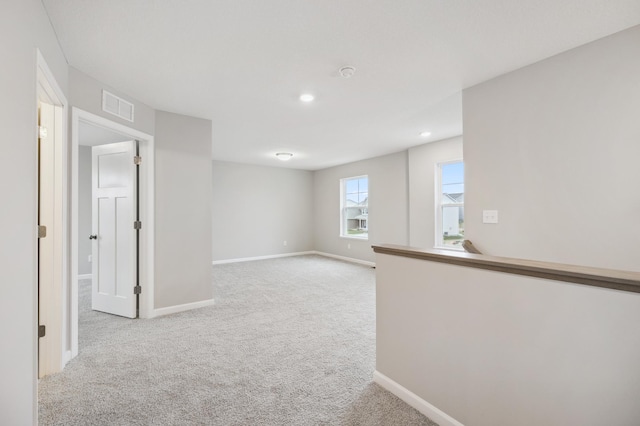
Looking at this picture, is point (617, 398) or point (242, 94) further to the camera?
point (242, 94)

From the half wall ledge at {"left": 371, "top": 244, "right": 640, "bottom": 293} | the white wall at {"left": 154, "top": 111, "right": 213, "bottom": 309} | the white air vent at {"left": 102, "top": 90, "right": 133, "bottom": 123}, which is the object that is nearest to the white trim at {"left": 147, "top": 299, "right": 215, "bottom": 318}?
the white wall at {"left": 154, "top": 111, "right": 213, "bottom": 309}

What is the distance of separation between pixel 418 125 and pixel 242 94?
8.28ft

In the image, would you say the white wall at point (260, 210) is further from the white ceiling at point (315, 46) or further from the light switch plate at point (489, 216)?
the light switch plate at point (489, 216)

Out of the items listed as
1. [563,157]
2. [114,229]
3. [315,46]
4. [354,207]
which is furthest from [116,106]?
[354,207]

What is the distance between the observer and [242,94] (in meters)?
3.03

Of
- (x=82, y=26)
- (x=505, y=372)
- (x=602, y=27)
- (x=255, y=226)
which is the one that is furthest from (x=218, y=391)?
(x=255, y=226)

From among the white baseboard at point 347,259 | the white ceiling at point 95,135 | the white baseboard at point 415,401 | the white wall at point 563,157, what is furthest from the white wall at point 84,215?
the white wall at point 563,157

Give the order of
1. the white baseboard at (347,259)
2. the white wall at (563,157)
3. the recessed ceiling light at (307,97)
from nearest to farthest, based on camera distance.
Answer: the white wall at (563,157), the recessed ceiling light at (307,97), the white baseboard at (347,259)

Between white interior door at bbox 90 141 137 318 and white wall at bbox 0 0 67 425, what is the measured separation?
198 centimetres

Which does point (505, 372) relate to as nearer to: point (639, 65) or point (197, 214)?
point (639, 65)

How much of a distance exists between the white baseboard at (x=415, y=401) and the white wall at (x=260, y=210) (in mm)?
5632

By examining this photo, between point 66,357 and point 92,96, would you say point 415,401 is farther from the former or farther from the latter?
point 92,96

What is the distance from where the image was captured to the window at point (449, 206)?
5.02 meters

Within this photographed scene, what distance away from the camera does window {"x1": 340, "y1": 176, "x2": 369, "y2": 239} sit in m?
7.10
